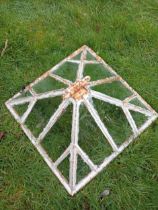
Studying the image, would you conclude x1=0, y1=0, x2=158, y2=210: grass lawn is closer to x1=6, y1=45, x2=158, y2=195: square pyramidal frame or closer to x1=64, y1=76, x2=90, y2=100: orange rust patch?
x1=6, y1=45, x2=158, y2=195: square pyramidal frame

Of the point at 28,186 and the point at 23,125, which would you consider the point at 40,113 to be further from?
the point at 28,186

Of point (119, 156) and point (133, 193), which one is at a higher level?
point (119, 156)

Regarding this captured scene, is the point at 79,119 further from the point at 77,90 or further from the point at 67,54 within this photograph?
the point at 67,54

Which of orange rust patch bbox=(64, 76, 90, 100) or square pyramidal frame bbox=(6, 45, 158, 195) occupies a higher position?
orange rust patch bbox=(64, 76, 90, 100)

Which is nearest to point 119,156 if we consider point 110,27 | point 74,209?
point 74,209

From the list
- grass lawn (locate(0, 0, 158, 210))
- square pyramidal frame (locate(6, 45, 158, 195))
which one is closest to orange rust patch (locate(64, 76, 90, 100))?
square pyramidal frame (locate(6, 45, 158, 195))

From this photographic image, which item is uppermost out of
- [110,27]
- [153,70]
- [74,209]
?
[110,27]

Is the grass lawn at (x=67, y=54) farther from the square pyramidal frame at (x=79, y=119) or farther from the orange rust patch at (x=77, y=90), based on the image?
the orange rust patch at (x=77, y=90)
